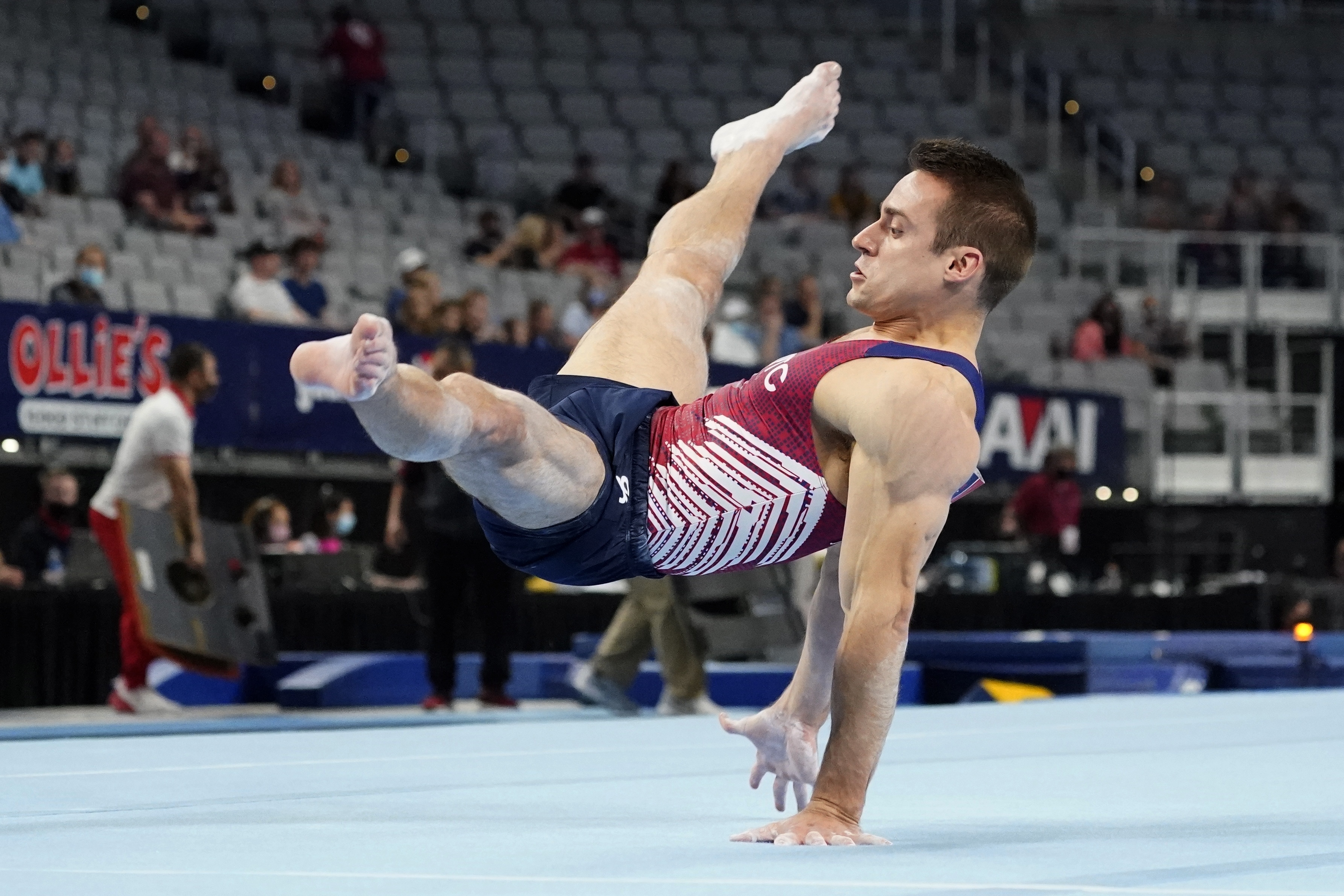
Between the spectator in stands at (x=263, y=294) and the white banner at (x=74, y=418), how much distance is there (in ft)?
3.69

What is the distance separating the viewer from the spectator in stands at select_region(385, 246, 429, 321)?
9430 millimetres

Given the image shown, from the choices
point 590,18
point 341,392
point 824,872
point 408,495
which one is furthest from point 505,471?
point 590,18

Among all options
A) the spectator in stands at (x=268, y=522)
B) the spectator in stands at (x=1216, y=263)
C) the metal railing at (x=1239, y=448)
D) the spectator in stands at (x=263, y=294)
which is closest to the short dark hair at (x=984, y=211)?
the spectator in stands at (x=268, y=522)

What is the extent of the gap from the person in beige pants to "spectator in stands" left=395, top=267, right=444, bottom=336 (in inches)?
97.5

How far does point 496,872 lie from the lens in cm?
250

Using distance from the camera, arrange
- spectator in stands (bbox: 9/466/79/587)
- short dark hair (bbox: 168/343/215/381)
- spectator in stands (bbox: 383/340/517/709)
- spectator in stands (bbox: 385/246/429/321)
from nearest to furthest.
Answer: short dark hair (bbox: 168/343/215/381) < spectator in stands (bbox: 383/340/517/709) < spectator in stands (bbox: 9/466/79/587) < spectator in stands (bbox: 385/246/429/321)

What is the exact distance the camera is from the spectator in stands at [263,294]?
930cm

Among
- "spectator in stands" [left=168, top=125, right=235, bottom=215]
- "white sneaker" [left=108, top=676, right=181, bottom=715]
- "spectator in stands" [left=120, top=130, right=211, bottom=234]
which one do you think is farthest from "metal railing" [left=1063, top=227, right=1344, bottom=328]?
"white sneaker" [left=108, top=676, right=181, bottom=715]

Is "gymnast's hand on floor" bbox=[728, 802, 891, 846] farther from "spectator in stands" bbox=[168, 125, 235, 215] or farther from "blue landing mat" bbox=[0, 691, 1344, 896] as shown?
"spectator in stands" bbox=[168, 125, 235, 215]

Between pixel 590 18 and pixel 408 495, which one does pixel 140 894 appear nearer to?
pixel 408 495

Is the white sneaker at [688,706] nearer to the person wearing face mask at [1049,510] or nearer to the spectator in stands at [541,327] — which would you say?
the spectator in stands at [541,327]

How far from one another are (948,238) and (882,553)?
23.8 inches

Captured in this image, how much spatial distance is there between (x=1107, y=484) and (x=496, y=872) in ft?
34.5

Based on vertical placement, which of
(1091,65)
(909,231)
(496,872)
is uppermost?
(1091,65)
